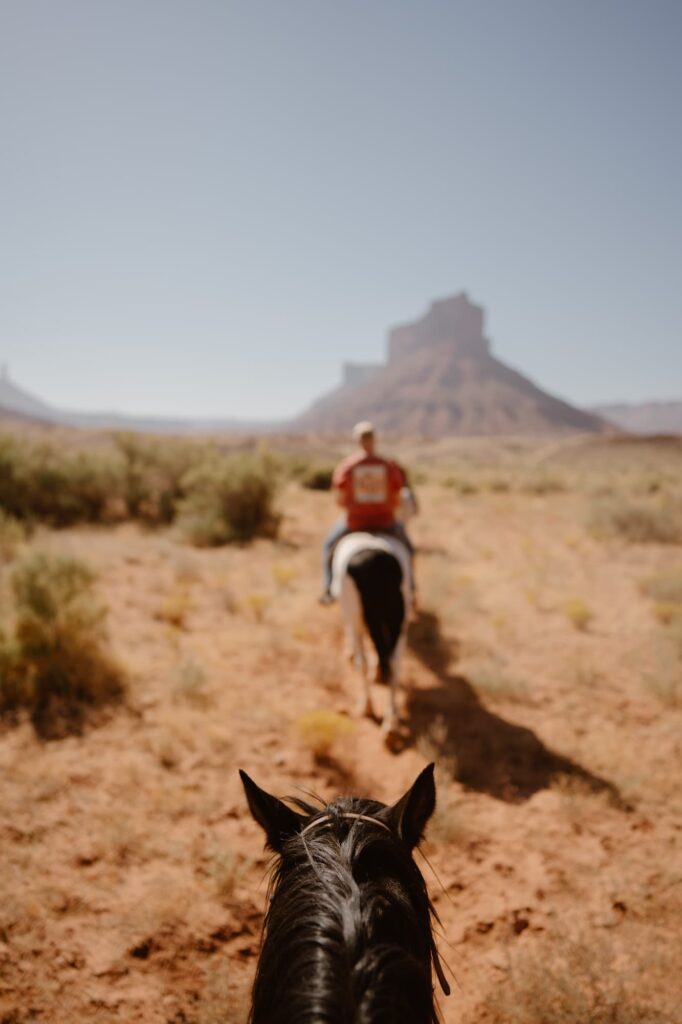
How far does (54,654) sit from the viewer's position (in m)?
4.36

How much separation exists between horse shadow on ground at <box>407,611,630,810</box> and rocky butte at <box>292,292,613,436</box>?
11222 cm

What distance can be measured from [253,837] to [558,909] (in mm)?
1836

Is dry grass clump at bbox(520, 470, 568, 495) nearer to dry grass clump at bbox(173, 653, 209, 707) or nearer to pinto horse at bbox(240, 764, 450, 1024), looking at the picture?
dry grass clump at bbox(173, 653, 209, 707)

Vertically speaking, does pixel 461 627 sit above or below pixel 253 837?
above

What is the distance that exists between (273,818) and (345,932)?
0.46 metres

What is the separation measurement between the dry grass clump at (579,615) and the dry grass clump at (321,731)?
13.4 ft

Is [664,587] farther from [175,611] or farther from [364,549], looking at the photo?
[175,611]

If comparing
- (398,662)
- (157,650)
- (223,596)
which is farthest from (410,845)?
(223,596)

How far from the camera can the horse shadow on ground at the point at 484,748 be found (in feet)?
11.8

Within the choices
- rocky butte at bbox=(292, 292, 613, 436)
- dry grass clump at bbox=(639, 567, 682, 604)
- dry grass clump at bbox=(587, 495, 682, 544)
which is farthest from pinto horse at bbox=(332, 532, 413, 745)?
rocky butte at bbox=(292, 292, 613, 436)

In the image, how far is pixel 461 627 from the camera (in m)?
6.59

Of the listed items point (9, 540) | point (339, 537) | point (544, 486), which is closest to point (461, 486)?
point (544, 486)

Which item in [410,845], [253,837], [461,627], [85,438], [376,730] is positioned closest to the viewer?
[410,845]

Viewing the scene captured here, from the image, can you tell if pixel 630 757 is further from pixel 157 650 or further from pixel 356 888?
pixel 157 650
